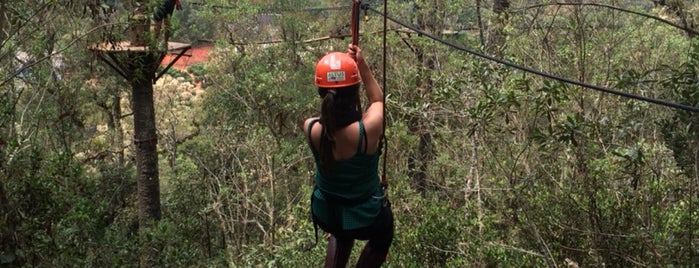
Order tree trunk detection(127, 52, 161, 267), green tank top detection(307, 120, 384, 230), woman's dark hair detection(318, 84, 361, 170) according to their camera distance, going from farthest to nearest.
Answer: tree trunk detection(127, 52, 161, 267) < green tank top detection(307, 120, 384, 230) < woman's dark hair detection(318, 84, 361, 170)

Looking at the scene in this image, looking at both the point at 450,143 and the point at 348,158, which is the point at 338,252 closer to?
the point at 348,158

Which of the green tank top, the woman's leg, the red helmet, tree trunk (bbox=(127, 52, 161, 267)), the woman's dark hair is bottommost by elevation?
tree trunk (bbox=(127, 52, 161, 267))

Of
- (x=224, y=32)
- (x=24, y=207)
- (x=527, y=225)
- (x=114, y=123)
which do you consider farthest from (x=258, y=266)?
(x=114, y=123)

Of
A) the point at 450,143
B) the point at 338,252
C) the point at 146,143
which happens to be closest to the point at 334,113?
the point at 338,252

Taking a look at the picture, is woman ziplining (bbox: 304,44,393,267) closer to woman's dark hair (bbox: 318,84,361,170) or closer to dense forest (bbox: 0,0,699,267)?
woman's dark hair (bbox: 318,84,361,170)

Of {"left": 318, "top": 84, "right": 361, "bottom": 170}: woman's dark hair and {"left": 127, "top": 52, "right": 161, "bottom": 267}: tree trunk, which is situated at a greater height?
{"left": 318, "top": 84, "right": 361, "bottom": 170}: woman's dark hair

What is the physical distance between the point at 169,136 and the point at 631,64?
1099cm

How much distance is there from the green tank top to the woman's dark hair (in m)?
0.10

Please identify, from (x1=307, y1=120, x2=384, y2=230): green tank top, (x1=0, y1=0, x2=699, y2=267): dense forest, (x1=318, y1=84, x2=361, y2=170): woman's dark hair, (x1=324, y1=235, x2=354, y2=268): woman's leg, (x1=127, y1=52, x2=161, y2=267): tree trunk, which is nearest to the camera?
(x1=318, y1=84, x2=361, y2=170): woman's dark hair

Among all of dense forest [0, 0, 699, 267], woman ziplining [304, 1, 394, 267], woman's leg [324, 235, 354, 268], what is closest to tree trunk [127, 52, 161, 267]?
dense forest [0, 0, 699, 267]

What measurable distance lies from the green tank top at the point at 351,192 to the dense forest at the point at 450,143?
0.43 meters

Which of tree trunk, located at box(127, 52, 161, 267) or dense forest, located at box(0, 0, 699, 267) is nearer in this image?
dense forest, located at box(0, 0, 699, 267)

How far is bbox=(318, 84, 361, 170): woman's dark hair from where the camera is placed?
2.41 meters

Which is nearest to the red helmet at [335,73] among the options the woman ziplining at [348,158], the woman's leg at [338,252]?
the woman ziplining at [348,158]
